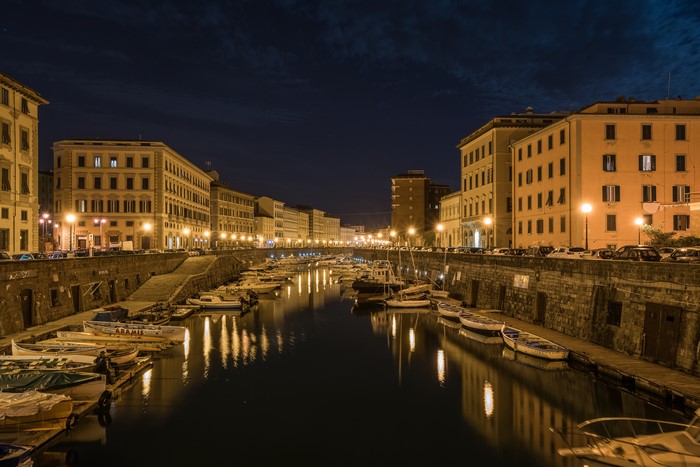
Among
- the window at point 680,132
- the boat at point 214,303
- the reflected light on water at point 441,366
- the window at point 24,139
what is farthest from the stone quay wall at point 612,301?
the window at point 24,139

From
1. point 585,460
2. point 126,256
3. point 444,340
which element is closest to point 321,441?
point 585,460

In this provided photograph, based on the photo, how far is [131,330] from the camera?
33.6 metres

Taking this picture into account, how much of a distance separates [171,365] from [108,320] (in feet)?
25.8

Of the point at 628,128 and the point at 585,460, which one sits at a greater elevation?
the point at 628,128

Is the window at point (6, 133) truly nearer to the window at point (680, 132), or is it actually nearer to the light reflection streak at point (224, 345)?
the light reflection streak at point (224, 345)

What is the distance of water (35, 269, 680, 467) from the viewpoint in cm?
1858

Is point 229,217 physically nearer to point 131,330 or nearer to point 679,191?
point 131,330

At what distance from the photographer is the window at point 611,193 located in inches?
1927

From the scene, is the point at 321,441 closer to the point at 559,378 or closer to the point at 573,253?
the point at 559,378

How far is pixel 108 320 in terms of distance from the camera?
115ft

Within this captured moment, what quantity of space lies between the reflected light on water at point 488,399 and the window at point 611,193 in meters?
30.7

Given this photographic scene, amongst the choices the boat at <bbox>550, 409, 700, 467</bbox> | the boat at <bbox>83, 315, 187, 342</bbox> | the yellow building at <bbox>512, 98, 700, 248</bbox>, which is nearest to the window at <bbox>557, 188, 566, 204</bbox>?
the yellow building at <bbox>512, 98, 700, 248</bbox>

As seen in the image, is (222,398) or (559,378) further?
(559,378)

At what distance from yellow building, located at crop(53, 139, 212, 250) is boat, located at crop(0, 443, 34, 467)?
67554 mm
